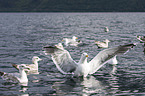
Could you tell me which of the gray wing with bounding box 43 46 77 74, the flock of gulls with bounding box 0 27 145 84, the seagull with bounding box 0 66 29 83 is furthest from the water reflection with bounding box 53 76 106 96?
the seagull with bounding box 0 66 29 83

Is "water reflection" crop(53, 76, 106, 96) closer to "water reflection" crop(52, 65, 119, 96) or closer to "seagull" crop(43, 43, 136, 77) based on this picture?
"water reflection" crop(52, 65, 119, 96)

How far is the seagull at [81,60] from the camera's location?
65.3 feet

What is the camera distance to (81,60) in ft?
66.9

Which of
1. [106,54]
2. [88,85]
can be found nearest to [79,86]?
[88,85]

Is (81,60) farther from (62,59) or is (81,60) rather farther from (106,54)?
(106,54)

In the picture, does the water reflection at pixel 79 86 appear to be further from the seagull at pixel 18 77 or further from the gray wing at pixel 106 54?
the seagull at pixel 18 77

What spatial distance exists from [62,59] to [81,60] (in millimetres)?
1315

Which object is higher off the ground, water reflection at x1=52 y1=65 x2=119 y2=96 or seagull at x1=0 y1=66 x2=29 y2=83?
seagull at x1=0 y1=66 x2=29 y2=83

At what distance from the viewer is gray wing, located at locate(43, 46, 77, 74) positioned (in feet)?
64.9

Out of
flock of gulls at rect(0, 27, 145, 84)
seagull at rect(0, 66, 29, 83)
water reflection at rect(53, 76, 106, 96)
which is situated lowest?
water reflection at rect(53, 76, 106, 96)

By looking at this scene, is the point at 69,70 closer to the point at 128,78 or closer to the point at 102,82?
the point at 102,82

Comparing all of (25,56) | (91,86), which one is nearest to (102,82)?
(91,86)

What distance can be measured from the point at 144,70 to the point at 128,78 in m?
2.83

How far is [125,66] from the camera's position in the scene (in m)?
25.1
